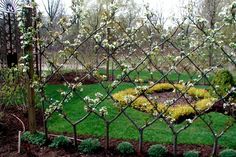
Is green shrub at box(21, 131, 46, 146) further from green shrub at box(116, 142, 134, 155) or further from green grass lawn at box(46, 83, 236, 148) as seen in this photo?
green shrub at box(116, 142, 134, 155)

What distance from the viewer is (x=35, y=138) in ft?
17.4

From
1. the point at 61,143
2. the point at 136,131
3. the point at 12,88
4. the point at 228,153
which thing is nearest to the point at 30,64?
the point at 61,143

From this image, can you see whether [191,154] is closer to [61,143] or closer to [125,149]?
[125,149]

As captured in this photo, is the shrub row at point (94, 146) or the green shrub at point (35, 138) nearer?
the shrub row at point (94, 146)

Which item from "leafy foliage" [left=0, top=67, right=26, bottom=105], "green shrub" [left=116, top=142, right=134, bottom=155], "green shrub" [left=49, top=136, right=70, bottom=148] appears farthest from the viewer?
"leafy foliage" [left=0, top=67, right=26, bottom=105]

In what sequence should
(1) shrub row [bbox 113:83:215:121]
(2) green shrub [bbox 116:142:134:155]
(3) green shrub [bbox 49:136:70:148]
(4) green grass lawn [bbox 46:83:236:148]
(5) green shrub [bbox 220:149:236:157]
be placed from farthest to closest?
1. (1) shrub row [bbox 113:83:215:121]
2. (4) green grass lawn [bbox 46:83:236:148]
3. (3) green shrub [bbox 49:136:70:148]
4. (2) green shrub [bbox 116:142:134:155]
5. (5) green shrub [bbox 220:149:236:157]

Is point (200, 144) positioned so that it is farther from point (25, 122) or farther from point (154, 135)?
point (25, 122)

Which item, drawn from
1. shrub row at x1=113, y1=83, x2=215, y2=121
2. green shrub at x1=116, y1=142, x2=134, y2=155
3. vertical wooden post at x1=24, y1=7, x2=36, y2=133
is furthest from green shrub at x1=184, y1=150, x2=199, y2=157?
vertical wooden post at x1=24, y1=7, x2=36, y2=133

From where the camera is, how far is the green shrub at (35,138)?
521 centimetres

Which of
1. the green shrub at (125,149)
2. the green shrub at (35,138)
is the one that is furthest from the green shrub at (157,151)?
the green shrub at (35,138)

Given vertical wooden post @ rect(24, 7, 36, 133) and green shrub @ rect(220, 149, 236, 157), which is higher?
vertical wooden post @ rect(24, 7, 36, 133)

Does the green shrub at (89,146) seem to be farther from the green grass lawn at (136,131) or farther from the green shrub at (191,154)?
the green shrub at (191,154)

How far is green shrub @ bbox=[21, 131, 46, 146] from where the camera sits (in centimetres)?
521

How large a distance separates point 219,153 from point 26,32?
10.1ft
